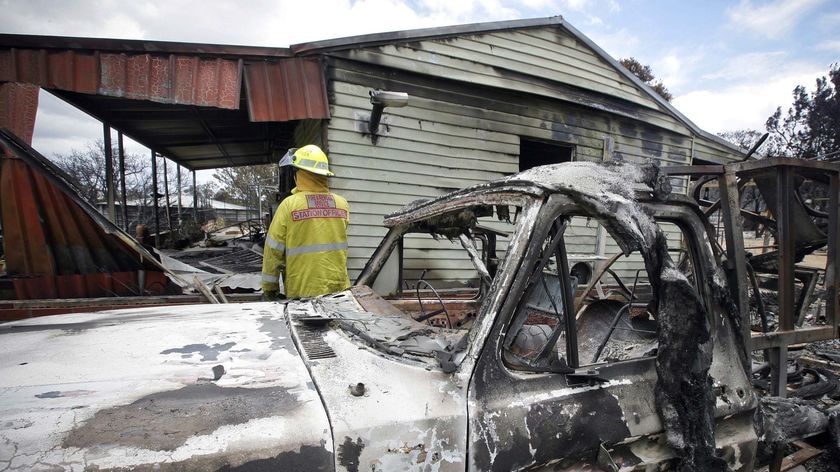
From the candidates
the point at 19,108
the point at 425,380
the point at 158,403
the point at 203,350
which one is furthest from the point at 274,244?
the point at 19,108

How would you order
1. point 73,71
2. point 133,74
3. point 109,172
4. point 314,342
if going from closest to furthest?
1. point 314,342
2. point 73,71
3. point 133,74
4. point 109,172

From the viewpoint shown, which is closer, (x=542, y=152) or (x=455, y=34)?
(x=455, y=34)

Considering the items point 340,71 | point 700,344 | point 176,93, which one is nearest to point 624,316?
point 700,344

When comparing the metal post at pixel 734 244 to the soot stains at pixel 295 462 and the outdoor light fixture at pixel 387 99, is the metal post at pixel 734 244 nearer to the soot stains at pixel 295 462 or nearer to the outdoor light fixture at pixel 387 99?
the soot stains at pixel 295 462

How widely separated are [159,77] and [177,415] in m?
4.87

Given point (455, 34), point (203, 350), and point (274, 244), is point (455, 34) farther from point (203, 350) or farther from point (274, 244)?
point (203, 350)

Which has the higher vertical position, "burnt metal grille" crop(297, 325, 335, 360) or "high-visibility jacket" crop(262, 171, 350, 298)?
"high-visibility jacket" crop(262, 171, 350, 298)

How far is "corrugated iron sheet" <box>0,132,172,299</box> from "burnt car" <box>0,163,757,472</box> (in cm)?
200

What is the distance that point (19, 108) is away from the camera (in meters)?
4.25

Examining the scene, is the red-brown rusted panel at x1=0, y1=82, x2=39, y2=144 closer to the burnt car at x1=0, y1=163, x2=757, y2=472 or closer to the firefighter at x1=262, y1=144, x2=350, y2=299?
the firefighter at x1=262, y1=144, x2=350, y2=299

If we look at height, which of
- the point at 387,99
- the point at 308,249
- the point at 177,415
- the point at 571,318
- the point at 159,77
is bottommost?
the point at 177,415

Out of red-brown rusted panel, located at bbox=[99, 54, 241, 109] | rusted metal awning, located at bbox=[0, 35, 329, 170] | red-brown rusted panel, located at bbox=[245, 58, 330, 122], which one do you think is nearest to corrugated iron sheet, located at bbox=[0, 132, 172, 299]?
rusted metal awning, located at bbox=[0, 35, 329, 170]

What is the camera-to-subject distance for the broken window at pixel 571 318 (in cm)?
159

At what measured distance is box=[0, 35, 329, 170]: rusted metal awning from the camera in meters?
4.33
